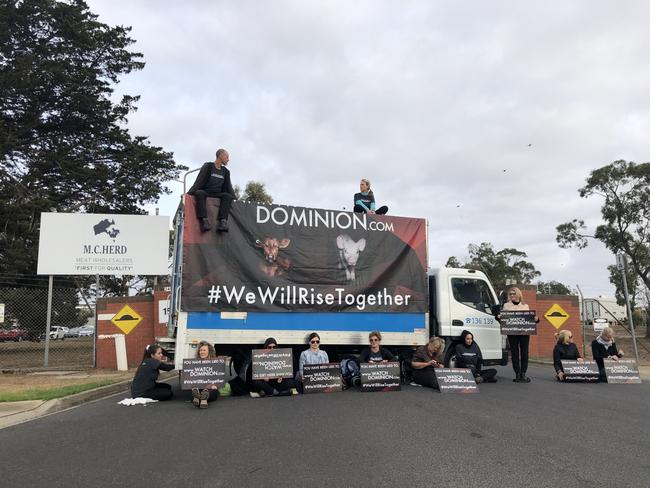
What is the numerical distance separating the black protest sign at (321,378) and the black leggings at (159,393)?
2.32 metres

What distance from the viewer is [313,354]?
28.8ft

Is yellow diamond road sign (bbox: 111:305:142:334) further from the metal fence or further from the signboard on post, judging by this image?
the signboard on post

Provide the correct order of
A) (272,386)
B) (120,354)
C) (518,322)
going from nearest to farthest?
(272,386) → (518,322) → (120,354)

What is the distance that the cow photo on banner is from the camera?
8430mm

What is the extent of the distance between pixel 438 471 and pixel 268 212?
5640 mm

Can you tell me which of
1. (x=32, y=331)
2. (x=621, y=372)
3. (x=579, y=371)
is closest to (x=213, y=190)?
(x=579, y=371)

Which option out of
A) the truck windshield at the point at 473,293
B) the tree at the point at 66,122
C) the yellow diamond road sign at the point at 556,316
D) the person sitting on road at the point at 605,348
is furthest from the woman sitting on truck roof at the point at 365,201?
the tree at the point at 66,122

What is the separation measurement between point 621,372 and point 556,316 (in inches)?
296

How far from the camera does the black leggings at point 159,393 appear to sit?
8266 millimetres

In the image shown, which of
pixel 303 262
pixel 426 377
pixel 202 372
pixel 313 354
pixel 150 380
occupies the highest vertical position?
pixel 303 262

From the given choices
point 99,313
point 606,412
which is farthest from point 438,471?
point 99,313

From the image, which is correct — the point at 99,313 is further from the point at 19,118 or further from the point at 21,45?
the point at 21,45

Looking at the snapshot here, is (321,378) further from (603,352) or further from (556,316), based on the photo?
(556,316)

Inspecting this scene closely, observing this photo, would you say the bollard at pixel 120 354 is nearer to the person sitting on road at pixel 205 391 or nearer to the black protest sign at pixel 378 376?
the person sitting on road at pixel 205 391
